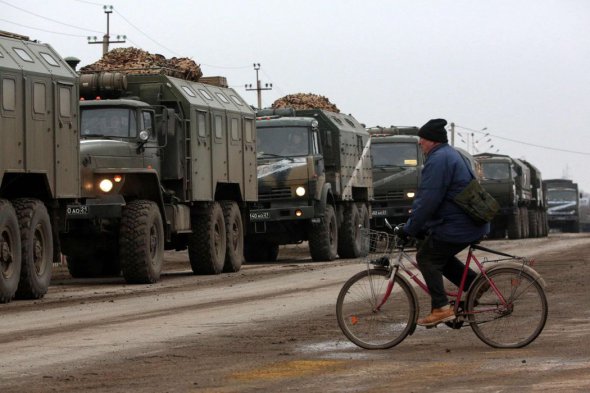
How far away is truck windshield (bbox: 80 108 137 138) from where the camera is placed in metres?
23.8

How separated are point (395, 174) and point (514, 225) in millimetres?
14018

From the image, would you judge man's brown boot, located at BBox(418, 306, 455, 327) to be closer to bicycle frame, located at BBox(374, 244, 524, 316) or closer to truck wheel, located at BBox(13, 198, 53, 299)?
bicycle frame, located at BBox(374, 244, 524, 316)

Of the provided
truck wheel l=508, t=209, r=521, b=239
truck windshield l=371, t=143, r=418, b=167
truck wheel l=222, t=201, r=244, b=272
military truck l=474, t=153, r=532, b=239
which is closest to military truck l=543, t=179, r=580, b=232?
military truck l=474, t=153, r=532, b=239

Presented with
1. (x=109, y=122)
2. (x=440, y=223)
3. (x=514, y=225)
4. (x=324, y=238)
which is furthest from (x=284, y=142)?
(x=514, y=225)

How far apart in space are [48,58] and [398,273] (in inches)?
398

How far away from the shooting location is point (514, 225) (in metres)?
53.8

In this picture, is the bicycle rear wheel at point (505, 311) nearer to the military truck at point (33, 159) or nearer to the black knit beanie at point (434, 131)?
the black knit beanie at point (434, 131)

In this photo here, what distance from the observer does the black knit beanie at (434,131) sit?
486 inches

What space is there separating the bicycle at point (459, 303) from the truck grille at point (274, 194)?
62.6ft

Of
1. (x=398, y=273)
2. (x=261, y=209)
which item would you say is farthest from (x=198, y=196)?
(x=398, y=273)

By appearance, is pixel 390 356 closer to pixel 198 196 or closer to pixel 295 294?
pixel 295 294

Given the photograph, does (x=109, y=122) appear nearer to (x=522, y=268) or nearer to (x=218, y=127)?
(x=218, y=127)

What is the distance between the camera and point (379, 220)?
4184 cm

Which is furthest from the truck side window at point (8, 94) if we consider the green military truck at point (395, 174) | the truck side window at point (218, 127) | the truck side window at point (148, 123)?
the green military truck at point (395, 174)
